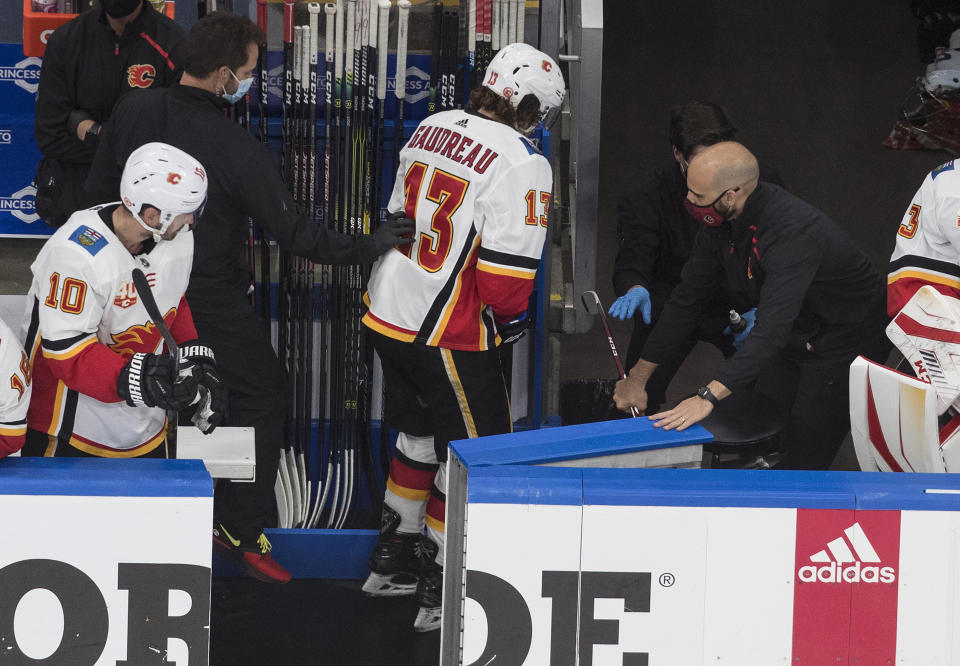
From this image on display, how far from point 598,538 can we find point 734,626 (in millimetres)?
359

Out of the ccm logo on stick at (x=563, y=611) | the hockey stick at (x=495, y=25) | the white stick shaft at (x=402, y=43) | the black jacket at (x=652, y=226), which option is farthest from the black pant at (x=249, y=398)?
the ccm logo on stick at (x=563, y=611)

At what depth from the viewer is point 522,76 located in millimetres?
4125

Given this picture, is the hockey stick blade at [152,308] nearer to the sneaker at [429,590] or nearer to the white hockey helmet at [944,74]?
the sneaker at [429,590]

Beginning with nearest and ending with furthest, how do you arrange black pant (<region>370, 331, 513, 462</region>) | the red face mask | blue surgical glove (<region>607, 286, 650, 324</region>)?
the red face mask
black pant (<region>370, 331, 513, 462</region>)
blue surgical glove (<region>607, 286, 650, 324</region>)

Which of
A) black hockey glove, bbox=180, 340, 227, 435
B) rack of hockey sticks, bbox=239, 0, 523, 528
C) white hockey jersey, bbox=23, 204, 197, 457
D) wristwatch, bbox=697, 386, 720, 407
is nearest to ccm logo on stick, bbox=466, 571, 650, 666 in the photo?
wristwatch, bbox=697, 386, 720, 407

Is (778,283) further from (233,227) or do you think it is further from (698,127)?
(233,227)

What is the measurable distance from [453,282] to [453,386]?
338 mm

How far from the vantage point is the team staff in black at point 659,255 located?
4.97m

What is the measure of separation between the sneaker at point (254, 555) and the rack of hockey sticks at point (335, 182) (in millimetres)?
399

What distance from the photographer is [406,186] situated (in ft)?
14.1

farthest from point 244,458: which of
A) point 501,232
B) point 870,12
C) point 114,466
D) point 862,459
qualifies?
point 870,12

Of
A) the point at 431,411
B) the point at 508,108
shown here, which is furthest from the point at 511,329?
the point at 508,108

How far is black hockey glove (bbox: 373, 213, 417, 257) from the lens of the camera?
14.0 ft

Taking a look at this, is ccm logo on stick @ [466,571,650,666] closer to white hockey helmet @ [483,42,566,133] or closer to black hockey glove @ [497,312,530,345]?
black hockey glove @ [497,312,530,345]
